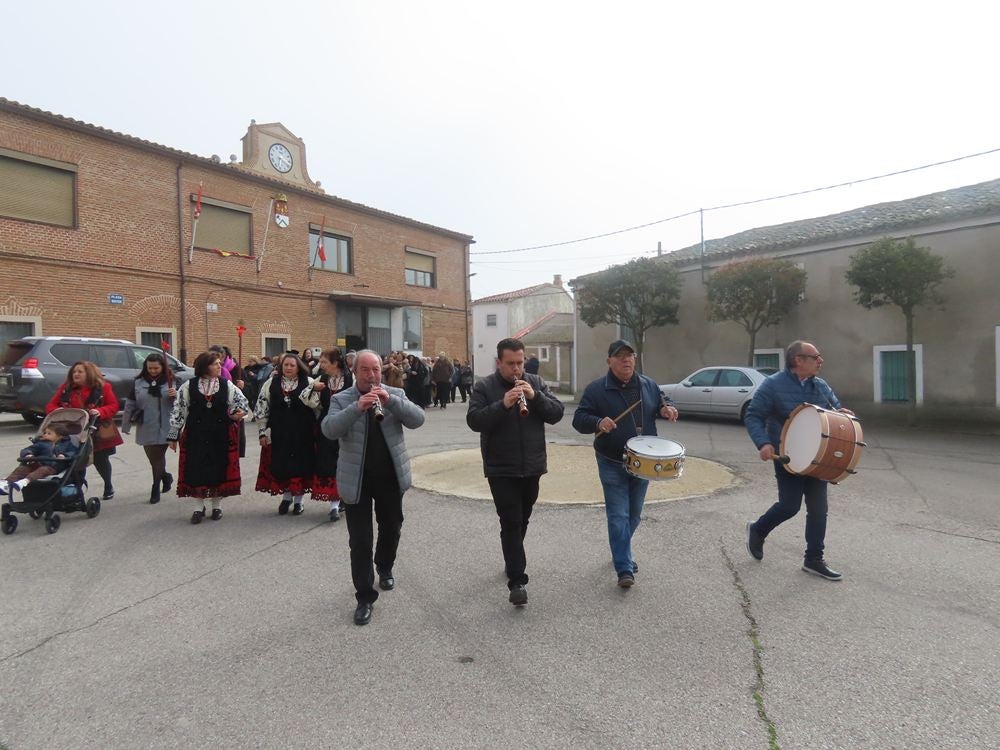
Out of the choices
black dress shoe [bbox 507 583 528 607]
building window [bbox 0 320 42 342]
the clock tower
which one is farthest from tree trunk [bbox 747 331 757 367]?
building window [bbox 0 320 42 342]

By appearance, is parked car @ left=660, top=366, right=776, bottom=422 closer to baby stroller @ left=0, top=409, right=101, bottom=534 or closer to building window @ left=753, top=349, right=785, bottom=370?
building window @ left=753, top=349, right=785, bottom=370

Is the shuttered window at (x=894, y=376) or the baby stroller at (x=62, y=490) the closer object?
the baby stroller at (x=62, y=490)

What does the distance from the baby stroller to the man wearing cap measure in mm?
4789

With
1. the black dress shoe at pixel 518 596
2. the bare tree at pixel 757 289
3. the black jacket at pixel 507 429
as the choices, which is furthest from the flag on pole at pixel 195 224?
the black dress shoe at pixel 518 596

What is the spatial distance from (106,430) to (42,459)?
0.83m

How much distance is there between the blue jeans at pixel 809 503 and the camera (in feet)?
14.0

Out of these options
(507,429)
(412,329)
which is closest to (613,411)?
(507,429)

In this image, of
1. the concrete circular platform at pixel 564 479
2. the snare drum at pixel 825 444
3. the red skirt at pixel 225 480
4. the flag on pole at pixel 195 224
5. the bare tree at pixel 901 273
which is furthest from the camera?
the flag on pole at pixel 195 224

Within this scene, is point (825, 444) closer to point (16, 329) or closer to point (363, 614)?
point (363, 614)

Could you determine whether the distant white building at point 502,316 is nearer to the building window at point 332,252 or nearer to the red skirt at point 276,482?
the building window at point 332,252

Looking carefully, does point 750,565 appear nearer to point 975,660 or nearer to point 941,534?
point 975,660

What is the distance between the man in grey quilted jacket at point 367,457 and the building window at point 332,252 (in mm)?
20143

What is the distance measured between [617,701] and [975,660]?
1.89 m

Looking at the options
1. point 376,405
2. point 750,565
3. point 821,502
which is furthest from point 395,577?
point 821,502
